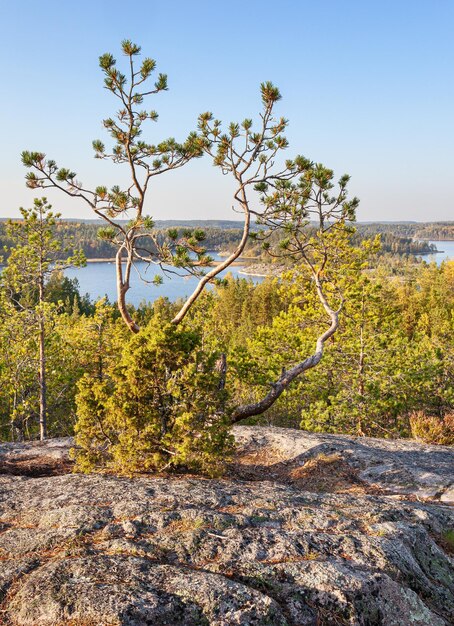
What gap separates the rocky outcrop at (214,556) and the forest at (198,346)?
49.8 inches

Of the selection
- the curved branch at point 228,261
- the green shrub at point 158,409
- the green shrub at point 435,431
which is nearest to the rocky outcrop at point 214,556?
the green shrub at point 158,409

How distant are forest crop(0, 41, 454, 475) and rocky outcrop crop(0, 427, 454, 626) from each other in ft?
4.15

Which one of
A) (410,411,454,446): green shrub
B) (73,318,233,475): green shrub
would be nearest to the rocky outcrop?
(73,318,233,475): green shrub

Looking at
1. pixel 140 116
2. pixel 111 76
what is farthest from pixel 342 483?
pixel 111 76

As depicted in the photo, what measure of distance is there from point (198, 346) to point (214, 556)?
3.89m

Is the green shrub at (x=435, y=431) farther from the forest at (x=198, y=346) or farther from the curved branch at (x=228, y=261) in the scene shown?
the curved branch at (x=228, y=261)

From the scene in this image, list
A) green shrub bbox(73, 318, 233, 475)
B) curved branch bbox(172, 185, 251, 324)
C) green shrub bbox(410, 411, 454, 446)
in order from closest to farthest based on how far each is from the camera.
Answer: green shrub bbox(73, 318, 233, 475) → curved branch bbox(172, 185, 251, 324) → green shrub bbox(410, 411, 454, 446)

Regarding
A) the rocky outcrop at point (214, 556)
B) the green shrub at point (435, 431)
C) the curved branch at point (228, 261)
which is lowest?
the green shrub at point (435, 431)

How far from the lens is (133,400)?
7785mm

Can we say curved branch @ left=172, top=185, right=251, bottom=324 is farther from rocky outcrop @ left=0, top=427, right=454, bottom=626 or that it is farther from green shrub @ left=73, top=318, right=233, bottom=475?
rocky outcrop @ left=0, top=427, right=454, bottom=626

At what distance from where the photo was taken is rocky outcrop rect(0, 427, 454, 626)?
12.6 feet

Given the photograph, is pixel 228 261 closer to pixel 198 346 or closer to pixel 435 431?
pixel 198 346

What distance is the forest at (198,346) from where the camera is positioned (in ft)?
25.6

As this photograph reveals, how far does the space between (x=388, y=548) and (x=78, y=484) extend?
15.1ft
